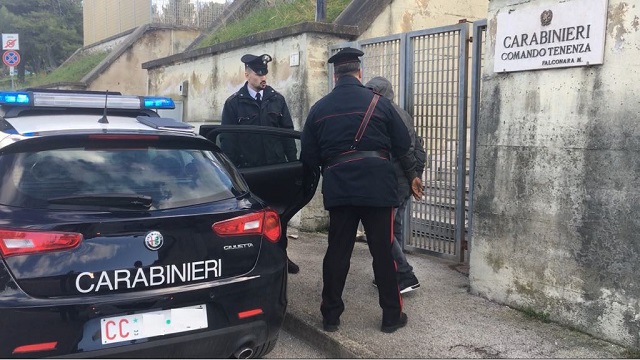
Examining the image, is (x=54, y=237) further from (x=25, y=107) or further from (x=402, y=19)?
(x=402, y=19)

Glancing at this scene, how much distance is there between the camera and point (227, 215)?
3252 millimetres

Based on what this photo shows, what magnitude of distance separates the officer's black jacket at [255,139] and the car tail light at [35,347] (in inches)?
91.7

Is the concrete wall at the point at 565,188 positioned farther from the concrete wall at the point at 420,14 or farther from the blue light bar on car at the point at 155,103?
the concrete wall at the point at 420,14

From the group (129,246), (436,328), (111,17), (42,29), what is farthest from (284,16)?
(42,29)

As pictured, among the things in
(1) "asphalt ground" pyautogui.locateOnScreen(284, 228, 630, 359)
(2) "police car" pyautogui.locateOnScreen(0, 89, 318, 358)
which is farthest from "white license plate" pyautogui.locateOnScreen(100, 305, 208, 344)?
(1) "asphalt ground" pyautogui.locateOnScreen(284, 228, 630, 359)

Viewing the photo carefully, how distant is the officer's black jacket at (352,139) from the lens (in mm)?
3893

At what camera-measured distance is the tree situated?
2719 cm

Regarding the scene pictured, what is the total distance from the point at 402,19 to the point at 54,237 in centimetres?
602

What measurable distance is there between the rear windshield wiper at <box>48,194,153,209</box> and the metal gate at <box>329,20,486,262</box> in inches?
125

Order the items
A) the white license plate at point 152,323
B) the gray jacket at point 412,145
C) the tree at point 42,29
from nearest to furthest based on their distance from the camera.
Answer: the white license plate at point 152,323
the gray jacket at point 412,145
the tree at point 42,29

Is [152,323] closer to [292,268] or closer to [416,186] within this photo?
[416,186]

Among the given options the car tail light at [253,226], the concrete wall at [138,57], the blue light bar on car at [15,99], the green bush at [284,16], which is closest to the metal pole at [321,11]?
the green bush at [284,16]

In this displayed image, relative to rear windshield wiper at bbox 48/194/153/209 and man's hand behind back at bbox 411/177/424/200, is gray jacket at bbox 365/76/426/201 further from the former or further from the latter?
rear windshield wiper at bbox 48/194/153/209

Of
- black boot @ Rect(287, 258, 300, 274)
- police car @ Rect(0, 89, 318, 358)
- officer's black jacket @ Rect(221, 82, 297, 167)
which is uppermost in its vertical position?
officer's black jacket @ Rect(221, 82, 297, 167)
